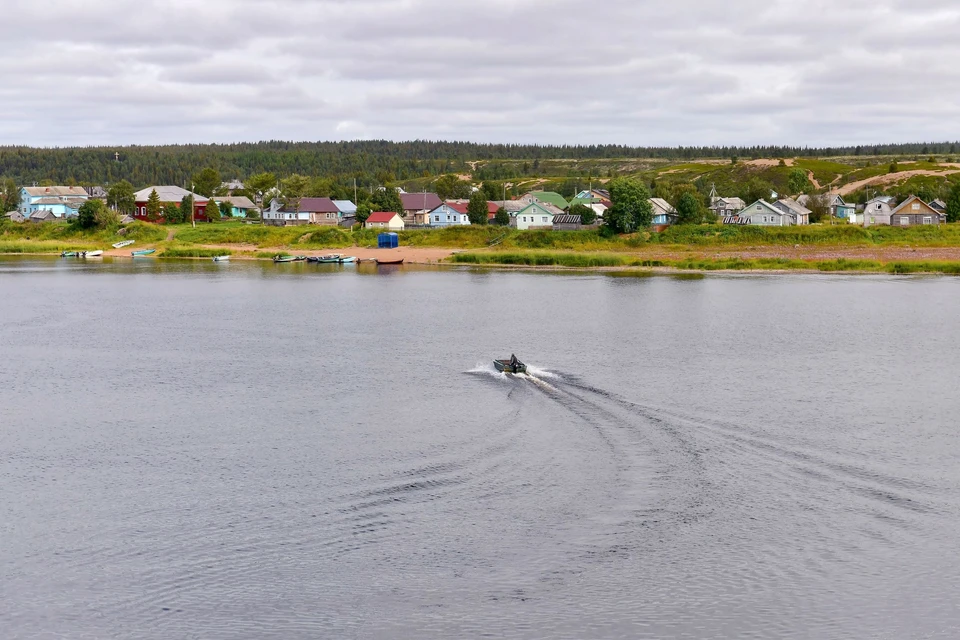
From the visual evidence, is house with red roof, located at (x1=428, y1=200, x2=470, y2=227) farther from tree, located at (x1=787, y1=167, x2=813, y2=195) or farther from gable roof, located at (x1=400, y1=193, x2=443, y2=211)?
tree, located at (x1=787, y1=167, x2=813, y2=195)

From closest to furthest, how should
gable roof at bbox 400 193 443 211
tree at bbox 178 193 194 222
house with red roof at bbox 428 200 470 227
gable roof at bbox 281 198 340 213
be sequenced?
house with red roof at bbox 428 200 470 227 < gable roof at bbox 281 198 340 213 < gable roof at bbox 400 193 443 211 < tree at bbox 178 193 194 222

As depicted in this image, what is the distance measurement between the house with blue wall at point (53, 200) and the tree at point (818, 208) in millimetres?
108231

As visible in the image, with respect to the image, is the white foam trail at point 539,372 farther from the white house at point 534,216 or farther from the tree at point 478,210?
the tree at point 478,210

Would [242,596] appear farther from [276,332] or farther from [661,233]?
[661,233]

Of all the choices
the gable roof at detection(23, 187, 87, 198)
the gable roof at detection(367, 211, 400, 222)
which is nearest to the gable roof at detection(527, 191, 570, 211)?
the gable roof at detection(367, 211, 400, 222)

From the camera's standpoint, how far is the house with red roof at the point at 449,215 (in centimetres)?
12584

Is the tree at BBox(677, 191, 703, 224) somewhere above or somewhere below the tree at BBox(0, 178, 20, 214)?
below

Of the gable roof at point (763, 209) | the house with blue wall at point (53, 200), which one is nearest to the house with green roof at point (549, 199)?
the gable roof at point (763, 209)

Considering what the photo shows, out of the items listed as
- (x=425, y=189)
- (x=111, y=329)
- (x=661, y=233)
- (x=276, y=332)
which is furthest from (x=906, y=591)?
(x=425, y=189)

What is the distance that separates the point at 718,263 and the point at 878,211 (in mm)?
43650

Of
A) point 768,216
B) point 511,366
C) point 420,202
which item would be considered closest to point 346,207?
point 420,202

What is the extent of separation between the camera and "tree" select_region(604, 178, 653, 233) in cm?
9969

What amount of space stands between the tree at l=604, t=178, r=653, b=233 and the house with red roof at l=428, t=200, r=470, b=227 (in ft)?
92.9

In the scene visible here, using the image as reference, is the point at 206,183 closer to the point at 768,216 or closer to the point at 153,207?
the point at 153,207
